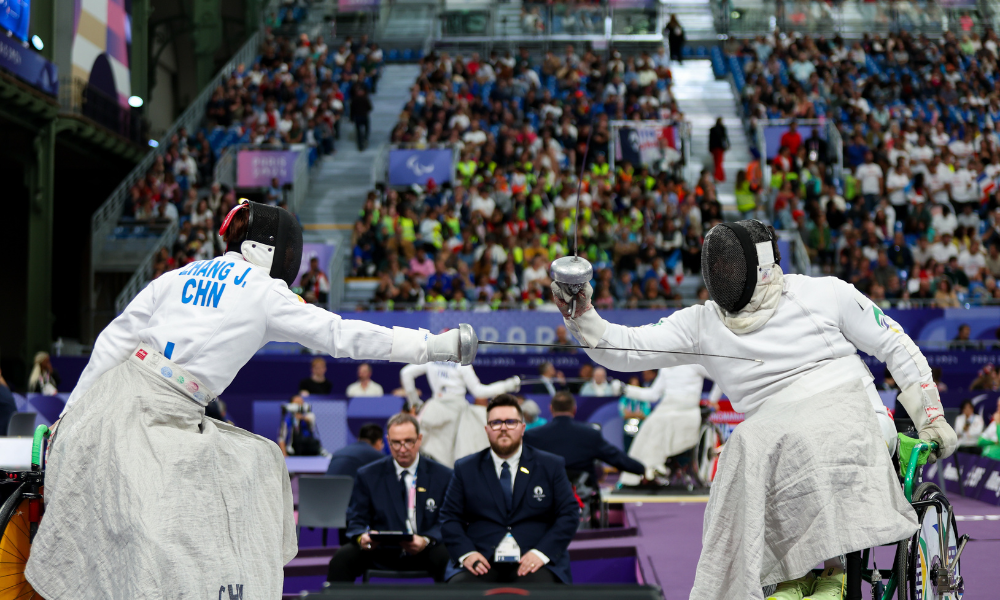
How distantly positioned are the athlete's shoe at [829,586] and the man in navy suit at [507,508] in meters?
1.88

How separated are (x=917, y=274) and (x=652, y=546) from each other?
348 inches

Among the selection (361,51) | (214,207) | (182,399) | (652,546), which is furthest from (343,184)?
(182,399)

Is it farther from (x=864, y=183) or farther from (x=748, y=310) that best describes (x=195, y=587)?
(x=864, y=183)

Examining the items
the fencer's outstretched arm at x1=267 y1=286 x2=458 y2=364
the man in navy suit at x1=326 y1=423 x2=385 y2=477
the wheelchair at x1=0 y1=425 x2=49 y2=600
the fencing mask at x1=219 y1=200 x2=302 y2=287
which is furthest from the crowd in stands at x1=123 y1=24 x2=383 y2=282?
the fencer's outstretched arm at x1=267 y1=286 x2=458 y2=364

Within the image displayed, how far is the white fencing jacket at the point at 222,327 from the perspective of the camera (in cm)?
339

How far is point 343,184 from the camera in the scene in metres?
19.1

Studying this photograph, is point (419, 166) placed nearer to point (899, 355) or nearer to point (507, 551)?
point (507, 551)

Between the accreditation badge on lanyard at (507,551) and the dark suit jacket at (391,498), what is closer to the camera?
the accreditation badge on lanyard at (507,551)

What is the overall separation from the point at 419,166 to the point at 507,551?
12.9m

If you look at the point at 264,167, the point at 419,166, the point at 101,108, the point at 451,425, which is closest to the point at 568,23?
the point at 419,166

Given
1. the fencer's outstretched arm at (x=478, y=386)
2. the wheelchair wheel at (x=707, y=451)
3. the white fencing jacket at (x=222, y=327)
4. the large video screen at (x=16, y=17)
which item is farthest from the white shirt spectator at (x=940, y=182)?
the white fencing jacket at (x=222, y=327)

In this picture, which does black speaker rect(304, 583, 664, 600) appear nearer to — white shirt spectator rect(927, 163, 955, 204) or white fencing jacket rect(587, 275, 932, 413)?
white fencing jacket rect(587, 275, 932, 413)

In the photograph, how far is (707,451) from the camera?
381 inches

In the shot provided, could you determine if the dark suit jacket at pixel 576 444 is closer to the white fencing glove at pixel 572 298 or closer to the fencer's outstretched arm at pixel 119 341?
the white fencing glove at pixel 572 298
